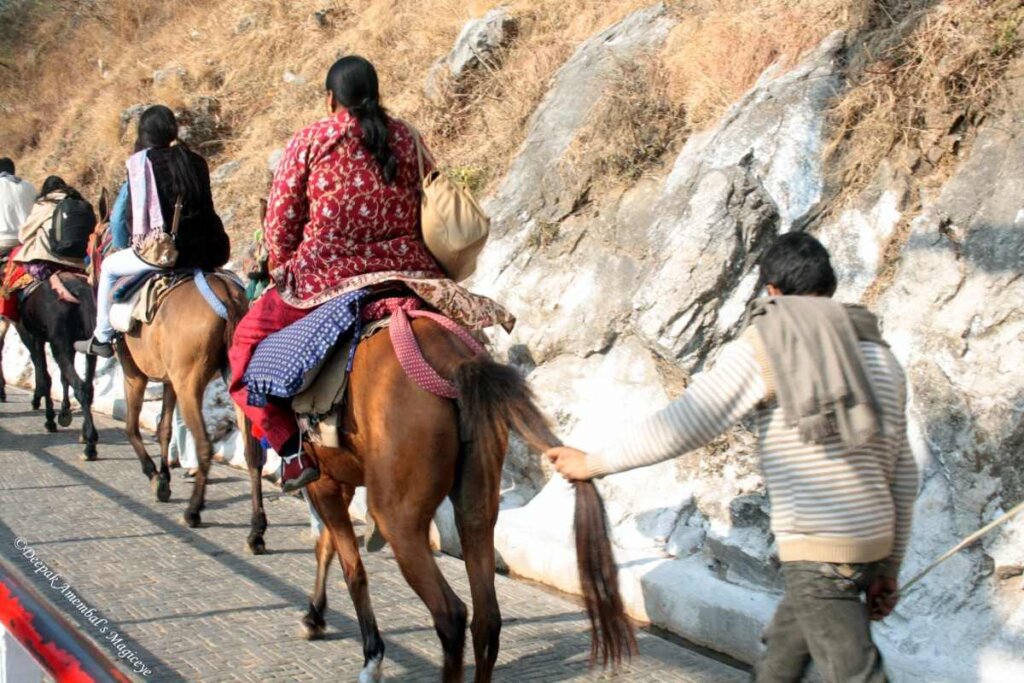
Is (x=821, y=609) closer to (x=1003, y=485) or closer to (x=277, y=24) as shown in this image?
(x=1003, y=485)

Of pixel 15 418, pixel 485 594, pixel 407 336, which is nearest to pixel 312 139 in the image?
pixel 407 336

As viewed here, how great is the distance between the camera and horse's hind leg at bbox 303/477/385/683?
5.29 meters

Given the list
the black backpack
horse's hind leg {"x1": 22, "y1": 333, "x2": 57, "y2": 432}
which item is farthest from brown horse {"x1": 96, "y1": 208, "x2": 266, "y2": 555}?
horse's hind leg {"x1": 22, "y1": 333, "x2": 57, "y2": 432}

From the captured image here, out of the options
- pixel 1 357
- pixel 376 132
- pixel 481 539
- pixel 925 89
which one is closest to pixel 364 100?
pixel 376 132

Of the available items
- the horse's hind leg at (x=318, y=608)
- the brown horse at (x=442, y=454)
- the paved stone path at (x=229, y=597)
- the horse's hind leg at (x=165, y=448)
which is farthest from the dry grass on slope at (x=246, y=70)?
the brown horse at (x=442, y=454)

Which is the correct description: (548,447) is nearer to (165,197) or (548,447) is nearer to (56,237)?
(165,197)

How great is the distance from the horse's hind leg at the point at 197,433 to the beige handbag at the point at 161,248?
0.90 m

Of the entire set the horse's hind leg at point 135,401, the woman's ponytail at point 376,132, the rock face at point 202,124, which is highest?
the rock face at point 202,124

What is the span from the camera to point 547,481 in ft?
24.8

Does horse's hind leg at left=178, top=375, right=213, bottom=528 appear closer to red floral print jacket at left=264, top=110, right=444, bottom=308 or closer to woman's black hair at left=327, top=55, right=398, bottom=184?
red floral print jacket at left=264, top=110, right=444, bottom=308

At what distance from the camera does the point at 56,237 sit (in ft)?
36.4

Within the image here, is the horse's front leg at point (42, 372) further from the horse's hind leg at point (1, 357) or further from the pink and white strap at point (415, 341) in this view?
the pink and white strap at point (415, 341)

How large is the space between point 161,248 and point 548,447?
4.87m

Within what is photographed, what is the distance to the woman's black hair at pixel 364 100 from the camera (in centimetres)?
500
